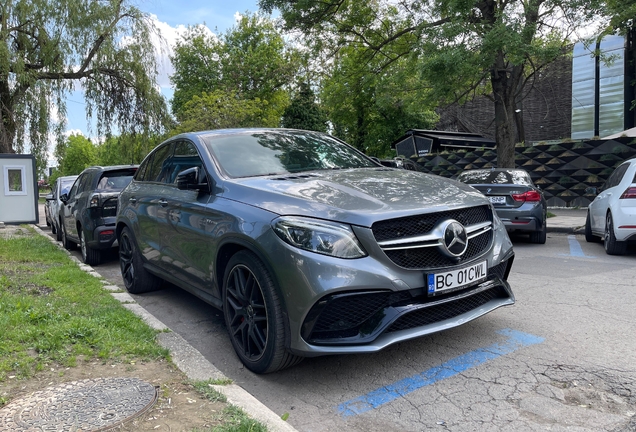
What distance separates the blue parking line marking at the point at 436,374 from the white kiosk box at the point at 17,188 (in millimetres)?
15141

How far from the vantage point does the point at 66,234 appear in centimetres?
1045

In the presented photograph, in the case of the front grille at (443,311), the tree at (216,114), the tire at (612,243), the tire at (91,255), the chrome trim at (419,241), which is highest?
the tree at (216,114)

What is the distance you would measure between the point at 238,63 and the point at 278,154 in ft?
129

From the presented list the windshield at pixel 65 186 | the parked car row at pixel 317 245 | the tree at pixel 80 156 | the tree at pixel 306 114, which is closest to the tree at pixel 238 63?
the tree at pixel 306 114

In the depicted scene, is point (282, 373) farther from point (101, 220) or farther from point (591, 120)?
point (591, 120)

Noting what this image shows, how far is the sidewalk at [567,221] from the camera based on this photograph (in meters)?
11.7

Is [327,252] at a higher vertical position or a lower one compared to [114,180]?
lower

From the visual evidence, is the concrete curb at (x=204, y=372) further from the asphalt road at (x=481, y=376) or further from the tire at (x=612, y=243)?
the tire at (x=612, y=243)

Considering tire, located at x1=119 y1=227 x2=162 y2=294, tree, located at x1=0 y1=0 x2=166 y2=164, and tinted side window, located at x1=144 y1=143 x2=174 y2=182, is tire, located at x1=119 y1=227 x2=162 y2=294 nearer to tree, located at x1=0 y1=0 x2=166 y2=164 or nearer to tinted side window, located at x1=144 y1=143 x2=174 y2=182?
tinted side window, located at x1=144 y1=143 x2=174 y2=182

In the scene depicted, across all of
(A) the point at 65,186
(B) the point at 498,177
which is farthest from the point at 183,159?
(A) the point at 65,186

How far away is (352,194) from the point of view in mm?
3549

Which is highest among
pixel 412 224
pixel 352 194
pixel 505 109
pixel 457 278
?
pixel 505 109

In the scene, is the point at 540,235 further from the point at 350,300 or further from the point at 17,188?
the point at 17,188

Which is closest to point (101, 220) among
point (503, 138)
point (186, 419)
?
point (186, 419)
